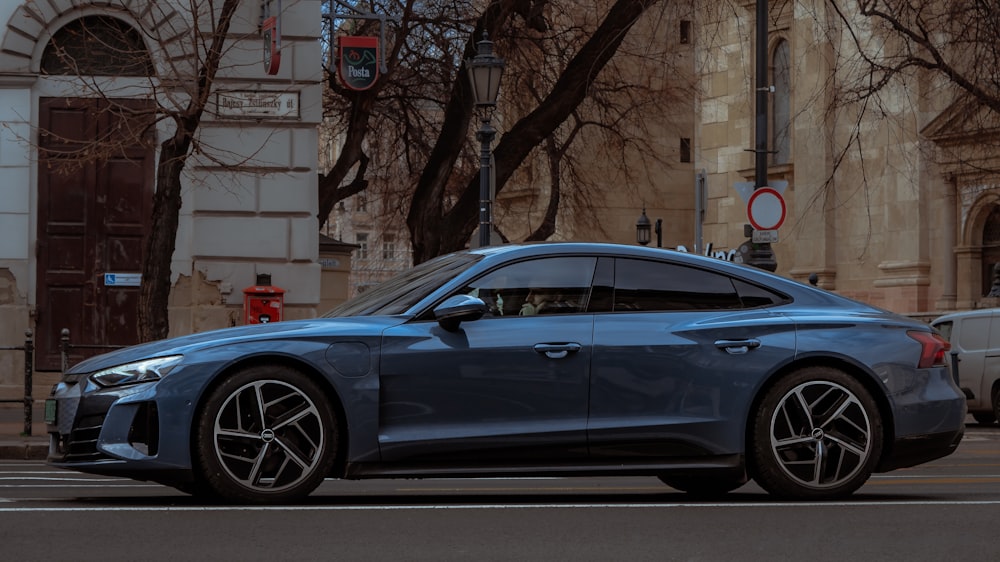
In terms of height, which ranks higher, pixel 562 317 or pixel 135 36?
pixel 135 36

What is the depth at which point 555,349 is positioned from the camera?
8375mm

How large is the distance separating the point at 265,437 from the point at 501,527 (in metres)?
1.42

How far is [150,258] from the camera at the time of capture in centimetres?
1780

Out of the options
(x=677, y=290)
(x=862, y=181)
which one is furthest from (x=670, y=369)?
(x=862, y=181)

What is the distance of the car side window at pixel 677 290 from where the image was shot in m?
8.77

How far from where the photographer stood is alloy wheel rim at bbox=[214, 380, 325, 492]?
803 centimetres

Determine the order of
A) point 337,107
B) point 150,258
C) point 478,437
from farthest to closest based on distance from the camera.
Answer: point 337,107 → point 150,258 → point 478,437

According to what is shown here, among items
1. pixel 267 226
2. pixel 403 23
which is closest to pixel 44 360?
pixel 267 226

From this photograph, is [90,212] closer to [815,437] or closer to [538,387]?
[538,387]

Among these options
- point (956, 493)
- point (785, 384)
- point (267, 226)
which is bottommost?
point (956, 493)

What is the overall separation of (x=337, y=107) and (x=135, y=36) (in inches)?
431

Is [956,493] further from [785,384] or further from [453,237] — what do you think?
[453,237]

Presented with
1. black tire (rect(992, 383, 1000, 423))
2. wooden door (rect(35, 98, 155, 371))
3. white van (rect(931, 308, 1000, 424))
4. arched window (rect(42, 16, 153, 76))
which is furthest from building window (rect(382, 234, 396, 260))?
arched window (rect(42, 16, 153, 76))

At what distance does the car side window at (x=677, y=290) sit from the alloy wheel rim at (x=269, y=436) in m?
1.74
